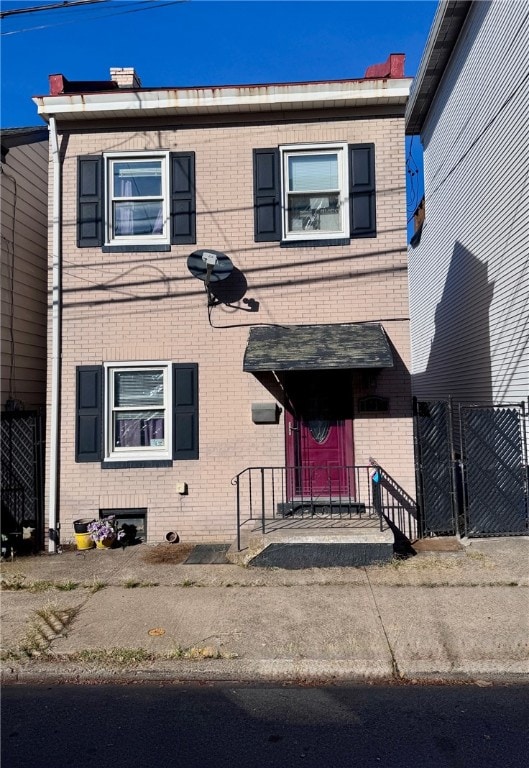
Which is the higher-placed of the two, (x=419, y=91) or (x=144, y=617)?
(x=419, y=91)

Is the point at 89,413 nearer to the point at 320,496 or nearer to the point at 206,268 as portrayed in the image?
the point at 206,268

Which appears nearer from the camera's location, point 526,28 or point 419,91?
point 526,28

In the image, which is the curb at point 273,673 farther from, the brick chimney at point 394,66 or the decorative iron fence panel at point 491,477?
the brick chimney at point 394,66

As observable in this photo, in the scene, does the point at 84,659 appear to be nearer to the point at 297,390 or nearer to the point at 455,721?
the point at 455,721

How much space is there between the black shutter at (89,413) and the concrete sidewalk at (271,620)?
5.10ft

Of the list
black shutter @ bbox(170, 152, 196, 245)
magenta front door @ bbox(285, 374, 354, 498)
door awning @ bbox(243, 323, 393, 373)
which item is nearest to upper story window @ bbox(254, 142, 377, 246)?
black shutter @ bbox(170, 152, 196, 245)

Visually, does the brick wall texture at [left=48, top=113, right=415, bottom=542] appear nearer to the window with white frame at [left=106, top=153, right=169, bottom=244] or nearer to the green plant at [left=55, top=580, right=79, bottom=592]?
the window with white frame at [left=106, top=153, right=169, bottom=244]

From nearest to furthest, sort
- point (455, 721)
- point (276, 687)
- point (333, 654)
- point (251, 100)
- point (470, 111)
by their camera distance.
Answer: point (455, 721)
point (276, 687)
point (333, 654)
point (251, 100)
point (470, 111)

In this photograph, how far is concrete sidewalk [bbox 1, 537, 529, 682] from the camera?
4125mm

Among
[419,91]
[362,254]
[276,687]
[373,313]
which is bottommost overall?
[276,687]

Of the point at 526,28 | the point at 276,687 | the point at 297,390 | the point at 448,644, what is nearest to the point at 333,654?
the point at 276,687

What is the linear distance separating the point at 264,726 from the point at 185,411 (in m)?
4.59

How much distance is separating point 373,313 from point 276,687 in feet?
16.4

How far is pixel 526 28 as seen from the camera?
26.5 feet
